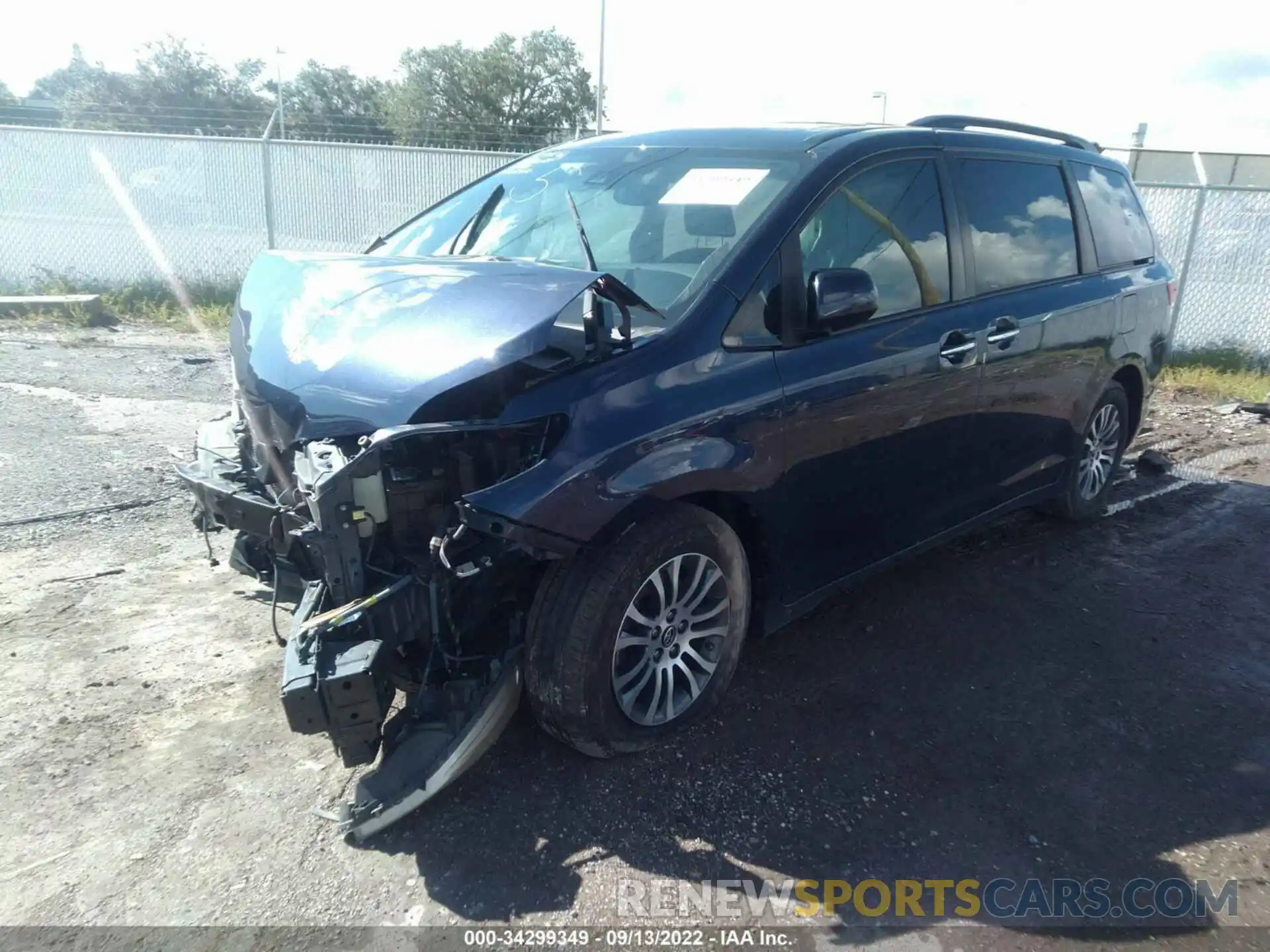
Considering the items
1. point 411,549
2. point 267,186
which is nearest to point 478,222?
point 411,549

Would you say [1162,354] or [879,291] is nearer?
[879,291]

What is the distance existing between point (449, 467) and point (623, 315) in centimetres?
72

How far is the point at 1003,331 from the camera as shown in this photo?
13.4 ft

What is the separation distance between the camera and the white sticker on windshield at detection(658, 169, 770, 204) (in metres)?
3.41

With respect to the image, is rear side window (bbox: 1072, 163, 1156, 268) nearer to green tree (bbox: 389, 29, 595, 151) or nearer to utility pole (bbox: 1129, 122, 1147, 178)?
utility pole (bbox: 1129, 122, 1147, 178)

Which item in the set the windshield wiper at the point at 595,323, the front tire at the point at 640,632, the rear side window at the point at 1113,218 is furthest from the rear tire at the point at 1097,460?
the windshield wiper at the point at 595,323

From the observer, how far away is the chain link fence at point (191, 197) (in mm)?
11891

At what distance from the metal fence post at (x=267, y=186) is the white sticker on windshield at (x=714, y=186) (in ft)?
33.3

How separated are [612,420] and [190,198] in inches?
458

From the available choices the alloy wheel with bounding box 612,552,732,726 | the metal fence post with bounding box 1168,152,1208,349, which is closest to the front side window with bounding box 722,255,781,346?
the alloy wheel with bounding box 612,552,732,726

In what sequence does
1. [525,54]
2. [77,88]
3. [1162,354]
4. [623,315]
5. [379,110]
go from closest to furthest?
[623,315] < [1162,354] < [525,54] < [379,110] < [77,88]

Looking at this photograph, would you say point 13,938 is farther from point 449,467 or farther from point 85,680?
point 449,467

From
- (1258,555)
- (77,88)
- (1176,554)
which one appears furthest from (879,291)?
(77,88)

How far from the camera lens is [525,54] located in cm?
3741
